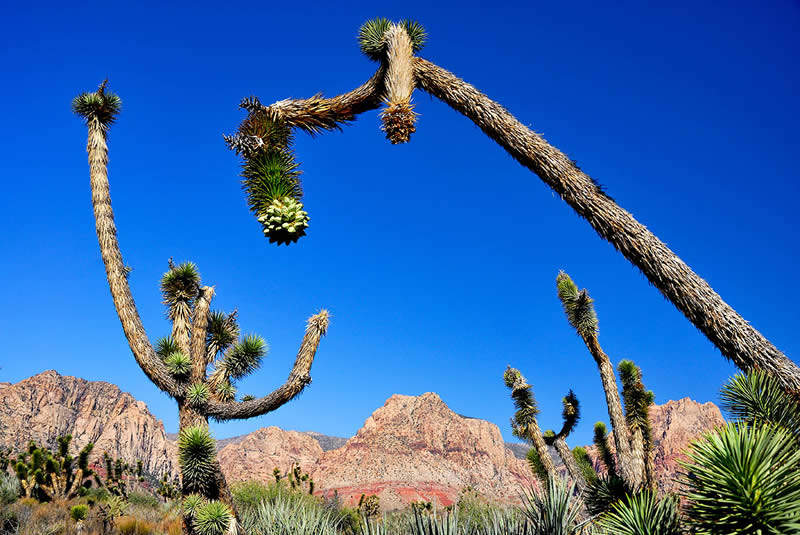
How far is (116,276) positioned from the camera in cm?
937

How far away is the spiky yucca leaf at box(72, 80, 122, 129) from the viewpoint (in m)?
10.6

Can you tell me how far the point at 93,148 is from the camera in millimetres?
10250

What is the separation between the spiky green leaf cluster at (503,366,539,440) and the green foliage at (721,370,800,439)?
1290cm

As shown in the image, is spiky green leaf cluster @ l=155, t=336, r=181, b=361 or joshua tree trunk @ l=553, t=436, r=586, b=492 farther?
joshua tree trunk @ l=553, t=436, r=586, b=492

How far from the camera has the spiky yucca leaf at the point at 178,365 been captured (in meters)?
9.12

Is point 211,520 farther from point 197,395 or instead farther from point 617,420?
point 617,420

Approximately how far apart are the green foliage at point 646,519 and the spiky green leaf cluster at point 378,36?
366 centimetres

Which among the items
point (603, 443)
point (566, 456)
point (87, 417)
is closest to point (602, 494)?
point (566, 456)

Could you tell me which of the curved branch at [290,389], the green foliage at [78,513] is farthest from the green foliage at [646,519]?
the green foliage at [78,513]

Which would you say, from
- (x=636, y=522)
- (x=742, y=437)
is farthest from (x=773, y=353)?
(x=636, y=522)

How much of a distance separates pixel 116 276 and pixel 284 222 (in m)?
8.42

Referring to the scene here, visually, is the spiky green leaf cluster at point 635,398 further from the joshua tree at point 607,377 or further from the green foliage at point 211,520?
the green foliage at point 211,520

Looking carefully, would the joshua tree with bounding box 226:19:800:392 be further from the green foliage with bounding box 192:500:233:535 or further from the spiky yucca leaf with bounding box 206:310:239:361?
the spiky yucca leaf with bounding box 206:310:239:361

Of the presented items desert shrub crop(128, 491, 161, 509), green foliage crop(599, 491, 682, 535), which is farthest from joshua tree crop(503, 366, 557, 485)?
desert shrub crop(128, 491, 161, 509)
